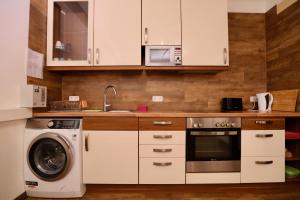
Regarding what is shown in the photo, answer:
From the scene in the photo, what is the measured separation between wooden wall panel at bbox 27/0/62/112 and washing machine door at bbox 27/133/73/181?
0.60 metres

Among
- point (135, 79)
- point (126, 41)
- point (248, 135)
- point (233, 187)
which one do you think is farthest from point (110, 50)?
point (233, 187)

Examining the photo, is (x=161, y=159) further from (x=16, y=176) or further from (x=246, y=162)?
(x=16, y=176)

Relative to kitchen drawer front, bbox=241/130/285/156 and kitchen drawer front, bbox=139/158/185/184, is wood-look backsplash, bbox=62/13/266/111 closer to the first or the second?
kitchen drawer front, bbox=241/130/285/156

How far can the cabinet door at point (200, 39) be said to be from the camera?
7.36 ft

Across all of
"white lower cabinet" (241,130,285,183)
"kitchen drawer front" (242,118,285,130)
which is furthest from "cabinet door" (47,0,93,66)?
"white lower cabinet" (241,130,285,183)

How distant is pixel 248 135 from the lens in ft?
6.54

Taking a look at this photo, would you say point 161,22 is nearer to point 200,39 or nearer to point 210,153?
point 200,39

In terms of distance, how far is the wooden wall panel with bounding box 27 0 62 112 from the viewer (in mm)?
1973

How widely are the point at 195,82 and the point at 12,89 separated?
2137 mm

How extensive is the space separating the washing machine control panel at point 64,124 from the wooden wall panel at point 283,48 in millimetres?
2492

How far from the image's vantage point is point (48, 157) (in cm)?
199

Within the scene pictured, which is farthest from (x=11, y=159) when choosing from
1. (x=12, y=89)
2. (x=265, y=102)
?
(x=265, y=102)

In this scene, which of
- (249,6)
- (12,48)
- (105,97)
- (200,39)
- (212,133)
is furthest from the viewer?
(249,6)

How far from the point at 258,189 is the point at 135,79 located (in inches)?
78.2
